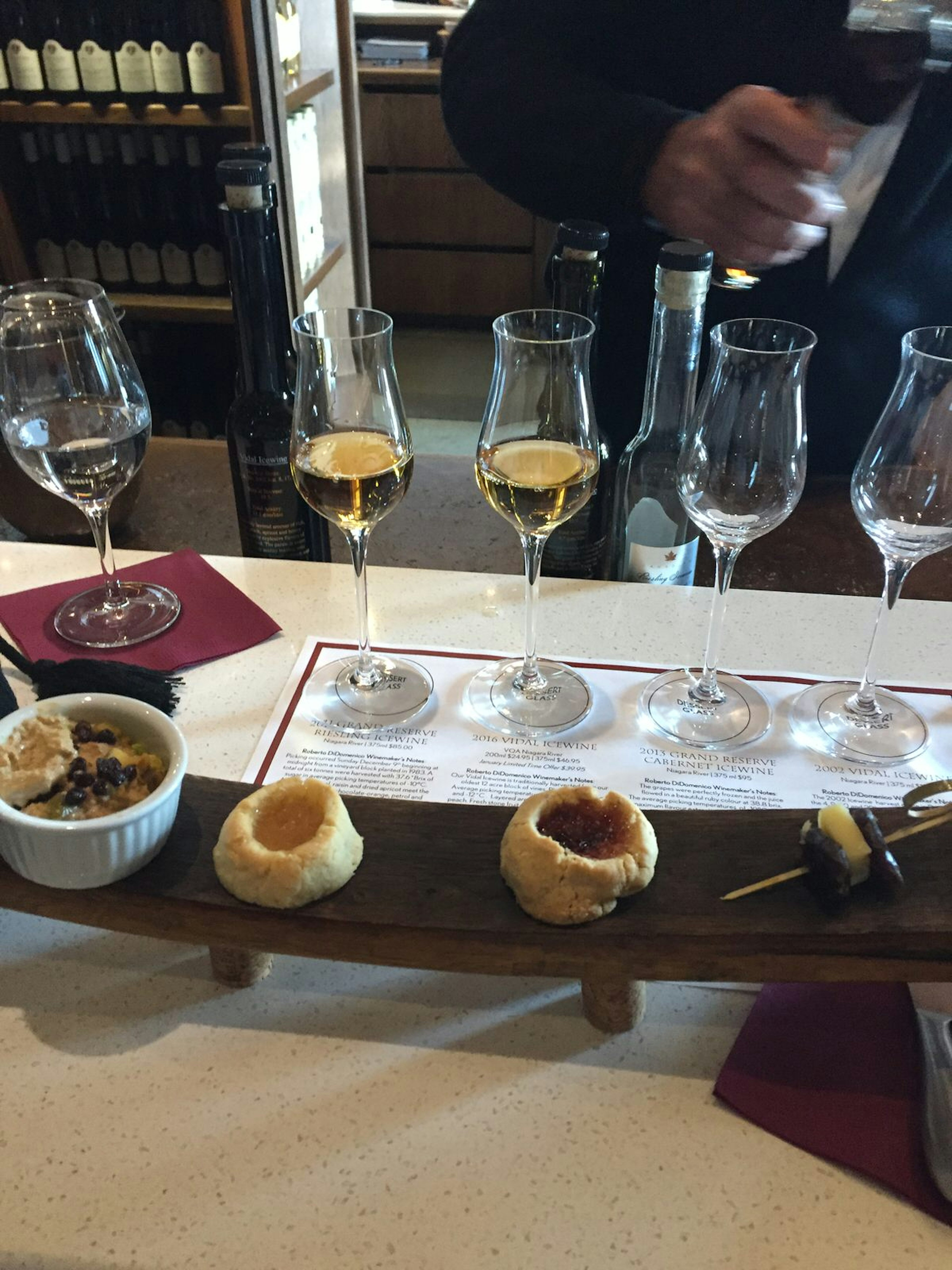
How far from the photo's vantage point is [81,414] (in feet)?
2.78

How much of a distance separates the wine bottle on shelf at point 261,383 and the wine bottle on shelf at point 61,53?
164 cm

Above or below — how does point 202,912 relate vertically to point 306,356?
below

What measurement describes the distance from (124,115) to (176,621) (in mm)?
1749

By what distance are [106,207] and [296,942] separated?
8.00 feet

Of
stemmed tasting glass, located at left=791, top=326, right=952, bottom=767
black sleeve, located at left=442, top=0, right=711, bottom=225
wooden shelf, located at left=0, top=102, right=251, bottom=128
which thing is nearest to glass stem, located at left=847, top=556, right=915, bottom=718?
stemmed tasting glass, located at left=791, top=326, right=952, bottom=767

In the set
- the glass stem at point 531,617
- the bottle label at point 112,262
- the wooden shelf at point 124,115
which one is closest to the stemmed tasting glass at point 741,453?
the glass stem at point 531,617

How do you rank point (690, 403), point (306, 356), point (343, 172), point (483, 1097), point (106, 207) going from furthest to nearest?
point (343, 172)
point (106, 207)
point (690, 403)
point (306, 356)
point (483, 1097)

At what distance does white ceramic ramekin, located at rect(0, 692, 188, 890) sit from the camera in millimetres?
532

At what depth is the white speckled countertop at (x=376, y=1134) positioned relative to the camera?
469 millimetres

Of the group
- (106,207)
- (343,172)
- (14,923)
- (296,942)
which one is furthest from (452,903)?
(343,172)

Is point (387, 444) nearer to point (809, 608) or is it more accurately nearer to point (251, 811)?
point (251, 811)

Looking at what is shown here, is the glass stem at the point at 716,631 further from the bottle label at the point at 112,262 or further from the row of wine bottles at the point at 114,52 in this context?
the bottle label at the point at 112,262

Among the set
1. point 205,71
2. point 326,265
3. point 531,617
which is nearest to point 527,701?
point 531,617

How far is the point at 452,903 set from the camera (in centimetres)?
55
